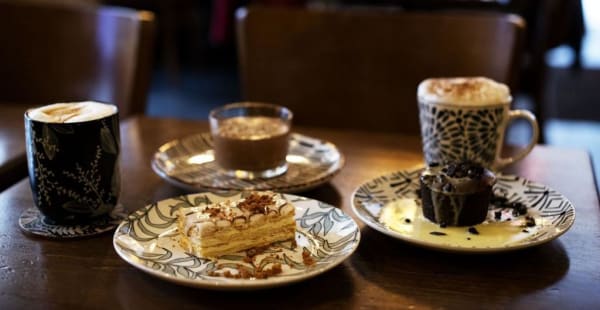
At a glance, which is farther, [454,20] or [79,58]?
[79,58]

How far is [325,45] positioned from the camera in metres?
1.61

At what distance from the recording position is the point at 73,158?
34.6 inches

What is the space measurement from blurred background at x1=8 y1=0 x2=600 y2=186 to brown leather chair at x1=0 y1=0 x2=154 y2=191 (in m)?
1.79

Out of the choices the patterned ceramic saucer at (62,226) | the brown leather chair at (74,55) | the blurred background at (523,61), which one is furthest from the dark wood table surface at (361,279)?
the blurred background at (523,61)

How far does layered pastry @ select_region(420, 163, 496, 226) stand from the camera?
0.90 metres

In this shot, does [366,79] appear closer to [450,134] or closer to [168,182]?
[450,134]

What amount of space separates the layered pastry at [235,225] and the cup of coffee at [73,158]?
133 millimetres

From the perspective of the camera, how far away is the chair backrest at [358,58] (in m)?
1.52

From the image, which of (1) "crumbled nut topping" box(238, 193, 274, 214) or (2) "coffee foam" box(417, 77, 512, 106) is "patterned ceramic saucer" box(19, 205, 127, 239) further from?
(2) "coffee foam" box(417, 77, 512, 106)

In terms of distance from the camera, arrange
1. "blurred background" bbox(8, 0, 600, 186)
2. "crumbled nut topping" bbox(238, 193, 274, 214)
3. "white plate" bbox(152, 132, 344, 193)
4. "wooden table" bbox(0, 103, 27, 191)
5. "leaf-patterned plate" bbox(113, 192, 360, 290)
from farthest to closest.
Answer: "blurred background" bbox(8, 0, 600, 186)
"wooden table" bbox(0, 103, 27, 191)
"white plate" bbox(152, 132, 344, 193)
"crumbled nut topping" bbox(238, 193, 274, 214)
"leaf-patterned plate" bbox(113, 192, 360, 290)

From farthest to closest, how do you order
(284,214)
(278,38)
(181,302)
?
(278,38), (284,214), (181,302)

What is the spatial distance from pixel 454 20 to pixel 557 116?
8.83ft

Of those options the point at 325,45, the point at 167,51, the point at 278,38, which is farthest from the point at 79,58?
the point at 167,51

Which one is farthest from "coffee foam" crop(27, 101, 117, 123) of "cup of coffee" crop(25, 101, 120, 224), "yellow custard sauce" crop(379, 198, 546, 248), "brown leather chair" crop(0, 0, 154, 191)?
"brown leather chair" crop(0, 0, 154, 191)
